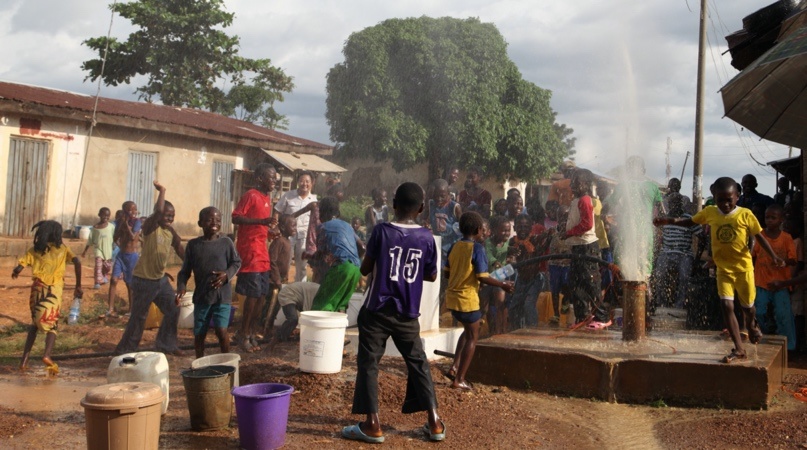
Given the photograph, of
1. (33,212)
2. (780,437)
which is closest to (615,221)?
(780,437)

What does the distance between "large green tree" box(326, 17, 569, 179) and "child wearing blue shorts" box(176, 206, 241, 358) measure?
70.9ft

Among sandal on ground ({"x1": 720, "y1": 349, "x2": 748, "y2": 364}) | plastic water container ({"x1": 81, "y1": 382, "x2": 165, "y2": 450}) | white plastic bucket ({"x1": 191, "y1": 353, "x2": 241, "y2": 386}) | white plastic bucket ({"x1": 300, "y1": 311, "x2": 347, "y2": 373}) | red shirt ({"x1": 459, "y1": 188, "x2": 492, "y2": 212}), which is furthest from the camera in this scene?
red shirt ({"x1": 459, "y1": 188, "x2": 492, "y2": 212})

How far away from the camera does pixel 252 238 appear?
828 centimetres

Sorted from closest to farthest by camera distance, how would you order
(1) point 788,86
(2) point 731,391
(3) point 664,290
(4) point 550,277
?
(2) point 731,391 < (1) point 788,86 < (4) point 550,277 < (3) point 664,290

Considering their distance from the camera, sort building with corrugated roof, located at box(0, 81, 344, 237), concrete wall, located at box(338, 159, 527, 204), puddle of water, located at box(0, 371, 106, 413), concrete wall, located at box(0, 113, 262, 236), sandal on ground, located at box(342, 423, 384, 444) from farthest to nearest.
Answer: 1. concrete wall, located at box(338, 159, 527, 204)
2. concrete wall, located at box(0, 113, 262, 236)
3. building with corrugated roof, located at box(0, 81, 344, 237)
4. puddle of water, located at box(0, 371, 106, 413)
5. sandal on ground, located at box(342, 423, 384, 444)

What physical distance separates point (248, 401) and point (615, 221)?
6872mm

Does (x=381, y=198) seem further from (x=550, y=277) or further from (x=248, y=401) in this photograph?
(x=248, y=401)

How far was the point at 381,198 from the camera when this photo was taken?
38.4 ft

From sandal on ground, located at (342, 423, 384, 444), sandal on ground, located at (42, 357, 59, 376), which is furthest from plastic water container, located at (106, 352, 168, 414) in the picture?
sandal on ground, located at (42, 357, 59, 376)

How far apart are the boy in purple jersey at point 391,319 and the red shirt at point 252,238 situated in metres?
3.37

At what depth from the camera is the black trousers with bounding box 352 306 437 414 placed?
501 cm

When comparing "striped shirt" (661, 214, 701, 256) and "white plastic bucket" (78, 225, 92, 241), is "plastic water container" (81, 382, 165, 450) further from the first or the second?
"white plastic bucket" (78, 225, 92, 241)

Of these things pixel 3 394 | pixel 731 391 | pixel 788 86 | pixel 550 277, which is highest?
pixel 788 86

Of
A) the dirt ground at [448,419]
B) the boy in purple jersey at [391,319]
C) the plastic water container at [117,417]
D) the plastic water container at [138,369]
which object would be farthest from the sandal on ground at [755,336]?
the plastic water container at [117,417]
